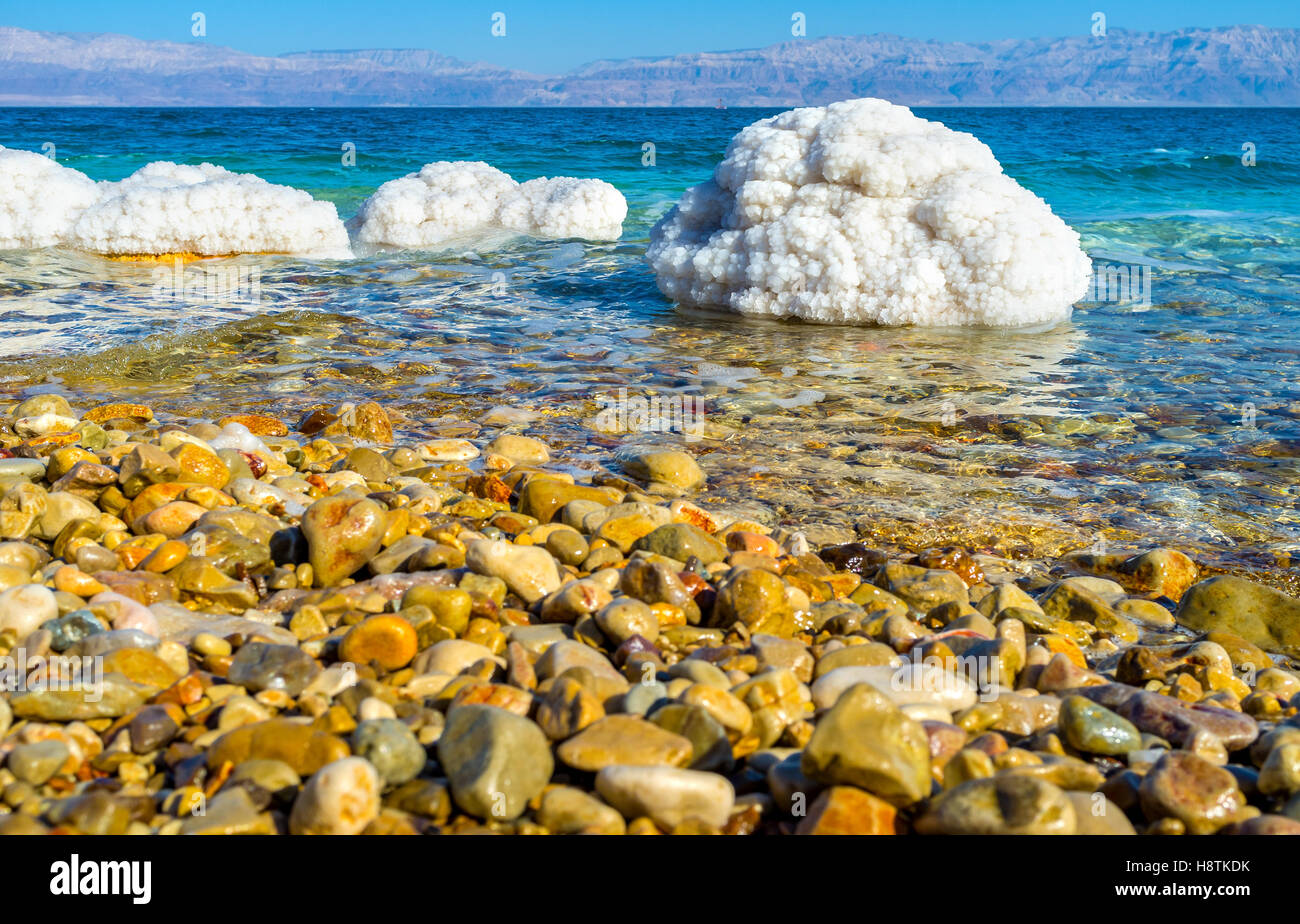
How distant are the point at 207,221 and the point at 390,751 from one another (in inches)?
323

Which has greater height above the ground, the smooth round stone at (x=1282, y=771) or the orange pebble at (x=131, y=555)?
the orange pebble at (x=131, y=555)

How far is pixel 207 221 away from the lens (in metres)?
8.88

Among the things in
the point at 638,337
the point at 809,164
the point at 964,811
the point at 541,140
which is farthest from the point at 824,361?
the point at 541,140

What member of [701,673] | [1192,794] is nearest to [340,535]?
[701,673]

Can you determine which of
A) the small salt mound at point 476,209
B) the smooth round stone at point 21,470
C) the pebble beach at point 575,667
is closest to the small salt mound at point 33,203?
the small salt mound at point 476,209

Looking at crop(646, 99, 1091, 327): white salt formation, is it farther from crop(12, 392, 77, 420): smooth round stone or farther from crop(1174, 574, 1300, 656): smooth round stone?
crop(12, 392, 77, 420): smooth round stone

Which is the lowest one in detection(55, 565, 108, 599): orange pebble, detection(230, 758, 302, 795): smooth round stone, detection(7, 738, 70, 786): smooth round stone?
detection(230, 758, 302, 795): smooth round stone

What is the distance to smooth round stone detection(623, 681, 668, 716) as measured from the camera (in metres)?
2.12

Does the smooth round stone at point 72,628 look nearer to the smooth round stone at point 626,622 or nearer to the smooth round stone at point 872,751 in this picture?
the smooth round stone at point 626,622

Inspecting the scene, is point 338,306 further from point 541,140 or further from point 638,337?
point 541,140

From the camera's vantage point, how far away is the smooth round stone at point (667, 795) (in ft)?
5.89

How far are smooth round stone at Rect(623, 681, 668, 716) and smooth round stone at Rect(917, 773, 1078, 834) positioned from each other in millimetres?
595

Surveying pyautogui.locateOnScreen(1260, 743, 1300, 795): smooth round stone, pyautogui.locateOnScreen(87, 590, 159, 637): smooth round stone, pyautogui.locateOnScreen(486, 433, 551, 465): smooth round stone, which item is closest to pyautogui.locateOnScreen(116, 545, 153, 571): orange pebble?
pyautogui.locateOnScreen(87, 590, 159, 637): smooth round stone

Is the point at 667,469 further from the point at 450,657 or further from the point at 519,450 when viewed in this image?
the point at 450,657
